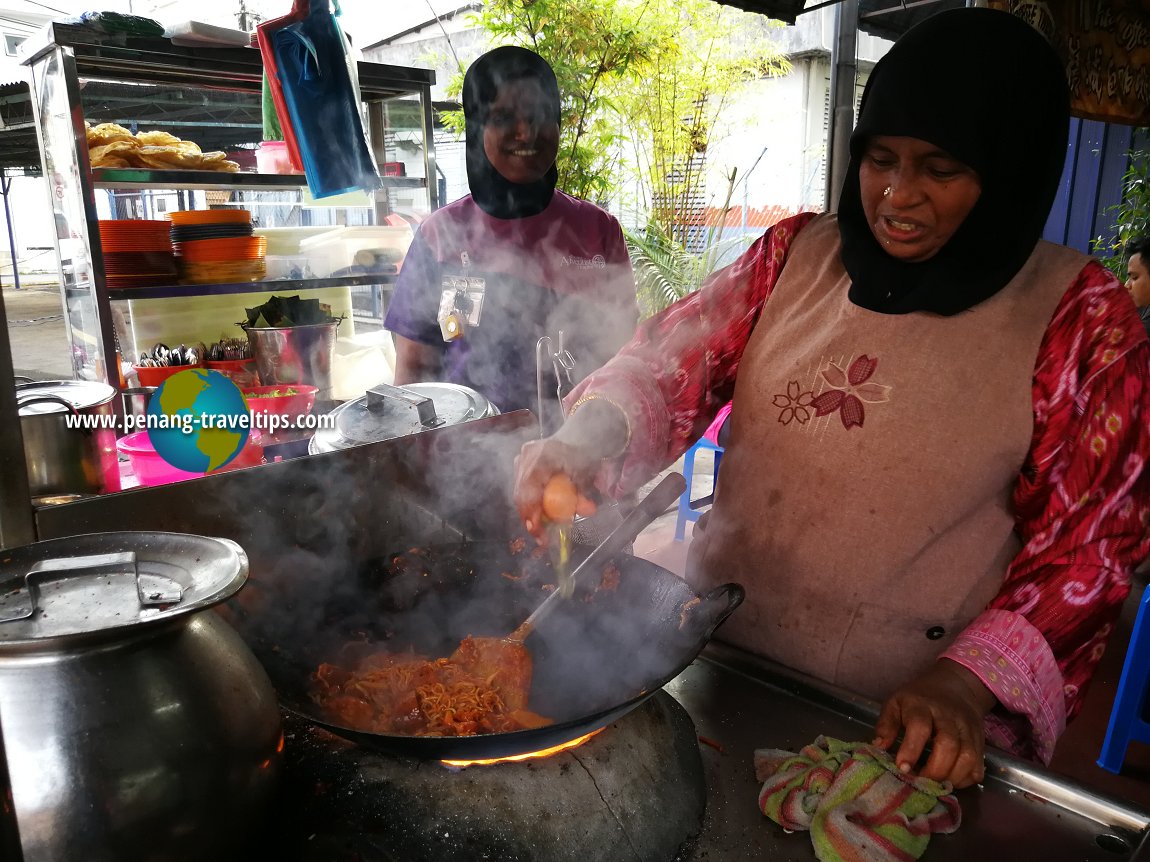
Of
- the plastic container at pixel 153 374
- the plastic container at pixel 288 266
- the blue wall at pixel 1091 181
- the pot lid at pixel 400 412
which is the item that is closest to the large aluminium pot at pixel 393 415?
the pot lid at pixel 400 412

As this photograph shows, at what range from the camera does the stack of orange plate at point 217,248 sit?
358 cm

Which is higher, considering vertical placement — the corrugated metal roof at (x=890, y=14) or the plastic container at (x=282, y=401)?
the corrugated metal roof at (x=890, y=14)

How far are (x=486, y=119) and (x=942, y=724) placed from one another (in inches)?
104

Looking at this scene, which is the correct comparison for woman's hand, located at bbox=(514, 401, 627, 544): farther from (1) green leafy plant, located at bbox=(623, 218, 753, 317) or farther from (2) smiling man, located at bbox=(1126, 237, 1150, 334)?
(1) green leafy plant, located at bbox=(623, 218, 753, 317)

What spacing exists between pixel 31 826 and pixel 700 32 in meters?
9.19

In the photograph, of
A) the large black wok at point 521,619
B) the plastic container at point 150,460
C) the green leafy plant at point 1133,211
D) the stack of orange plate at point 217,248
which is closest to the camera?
the large black wok at point 521,619

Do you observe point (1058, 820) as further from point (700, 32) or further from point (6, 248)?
point (6, 248)

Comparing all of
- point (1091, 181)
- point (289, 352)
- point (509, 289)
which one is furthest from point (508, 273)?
point (1091, 181)

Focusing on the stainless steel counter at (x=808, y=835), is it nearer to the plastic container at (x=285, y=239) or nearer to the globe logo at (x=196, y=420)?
the globe logo at (x=196, y=420)

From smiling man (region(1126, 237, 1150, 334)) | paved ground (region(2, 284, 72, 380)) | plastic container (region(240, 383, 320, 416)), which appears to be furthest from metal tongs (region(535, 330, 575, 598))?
paved ground (region(2, 284, 72, 380))

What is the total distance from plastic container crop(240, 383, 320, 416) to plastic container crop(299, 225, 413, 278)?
3.57 ft

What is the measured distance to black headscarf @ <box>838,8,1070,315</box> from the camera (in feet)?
4.74

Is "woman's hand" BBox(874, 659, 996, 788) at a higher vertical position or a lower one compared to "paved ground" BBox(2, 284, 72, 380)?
higher

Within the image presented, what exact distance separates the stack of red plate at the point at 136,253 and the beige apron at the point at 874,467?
288 centimetres
